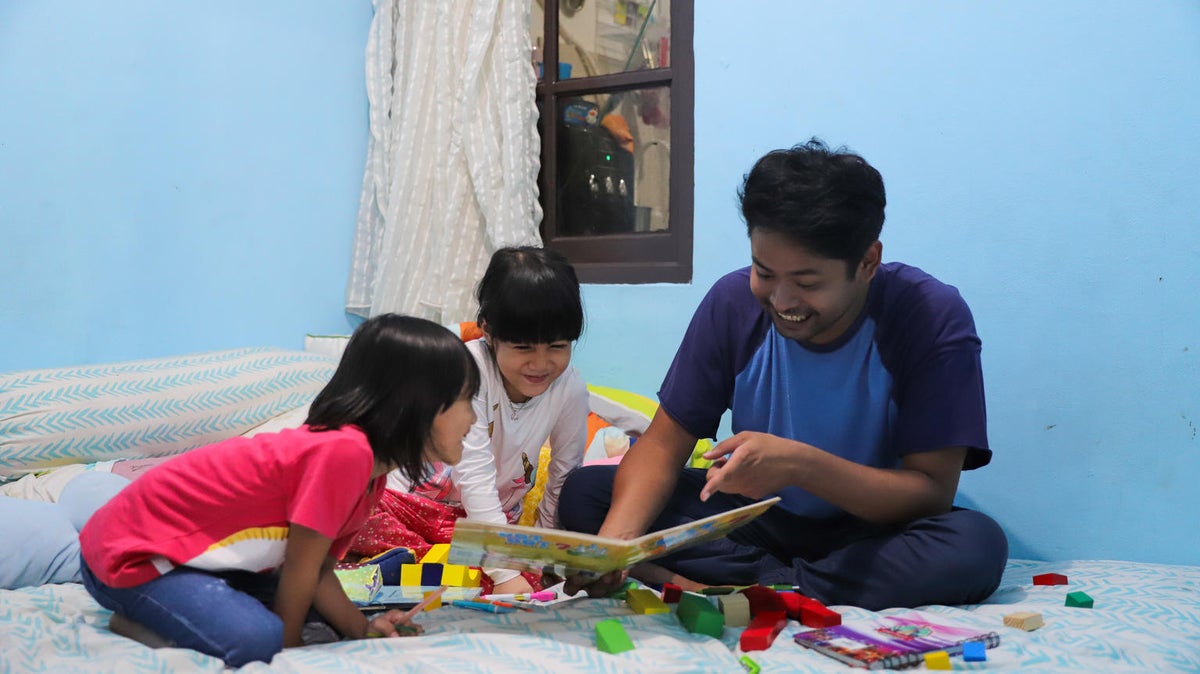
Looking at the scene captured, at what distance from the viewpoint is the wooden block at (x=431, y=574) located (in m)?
1.60

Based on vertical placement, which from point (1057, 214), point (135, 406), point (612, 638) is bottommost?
point (612, 638)

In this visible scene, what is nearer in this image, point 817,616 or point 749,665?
point 749,665

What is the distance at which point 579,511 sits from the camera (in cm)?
167

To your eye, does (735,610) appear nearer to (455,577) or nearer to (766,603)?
(766,603)

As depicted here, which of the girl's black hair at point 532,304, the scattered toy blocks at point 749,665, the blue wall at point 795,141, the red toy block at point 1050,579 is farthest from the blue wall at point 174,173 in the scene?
the red toy block at point 1050,579

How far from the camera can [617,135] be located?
266 centimetres

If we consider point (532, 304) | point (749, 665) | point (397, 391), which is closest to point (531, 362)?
point (532, 304)

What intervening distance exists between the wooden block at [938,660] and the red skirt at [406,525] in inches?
36.3

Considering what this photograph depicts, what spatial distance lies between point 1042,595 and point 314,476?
3.60 ft

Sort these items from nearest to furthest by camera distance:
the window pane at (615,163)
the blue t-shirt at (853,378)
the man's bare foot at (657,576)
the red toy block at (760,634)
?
the red toy block at (760,634), the blue t-shirt at (853,378), the man's bare foot at (657,576), the window pane at (615,163)

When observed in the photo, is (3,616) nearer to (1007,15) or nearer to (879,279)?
(879,279)

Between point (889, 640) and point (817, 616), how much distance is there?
4.7 inches

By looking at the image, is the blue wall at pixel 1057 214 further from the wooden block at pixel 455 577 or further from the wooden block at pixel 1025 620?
the wooden block at pixel 455 577

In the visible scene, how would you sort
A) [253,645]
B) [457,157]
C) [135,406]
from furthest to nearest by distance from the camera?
[457,157]
[135,406]
[253,645]
